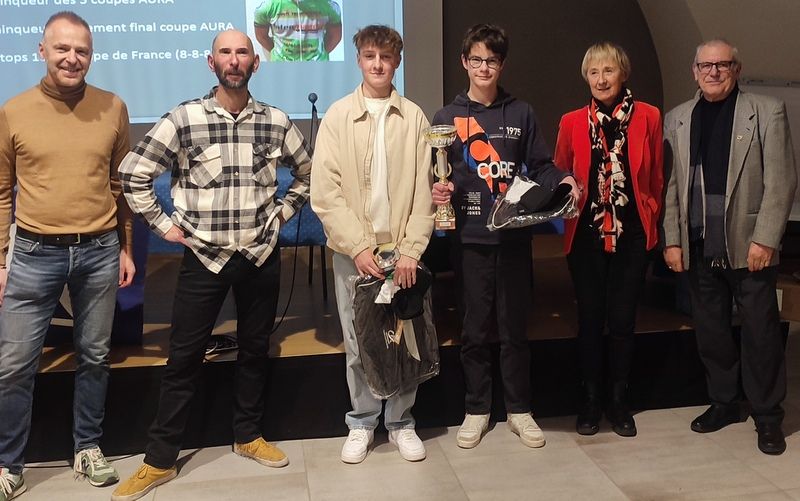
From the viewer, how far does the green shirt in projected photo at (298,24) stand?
4.75 metres

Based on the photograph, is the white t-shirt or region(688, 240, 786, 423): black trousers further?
region(688, 240, 786, 423): black trousers

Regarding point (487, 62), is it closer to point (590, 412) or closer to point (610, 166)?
point (610, 166)

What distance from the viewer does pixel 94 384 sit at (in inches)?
107

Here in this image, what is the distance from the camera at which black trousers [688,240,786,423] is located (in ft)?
9.65

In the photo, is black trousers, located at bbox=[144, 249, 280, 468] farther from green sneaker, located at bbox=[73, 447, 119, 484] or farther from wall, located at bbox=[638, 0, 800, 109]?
wall, located at bbox=[638, 0, 800, 109]

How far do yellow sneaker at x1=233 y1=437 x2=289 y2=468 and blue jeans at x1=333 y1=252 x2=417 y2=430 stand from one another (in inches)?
11.1

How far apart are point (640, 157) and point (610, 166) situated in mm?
110

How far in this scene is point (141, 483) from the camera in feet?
8.71

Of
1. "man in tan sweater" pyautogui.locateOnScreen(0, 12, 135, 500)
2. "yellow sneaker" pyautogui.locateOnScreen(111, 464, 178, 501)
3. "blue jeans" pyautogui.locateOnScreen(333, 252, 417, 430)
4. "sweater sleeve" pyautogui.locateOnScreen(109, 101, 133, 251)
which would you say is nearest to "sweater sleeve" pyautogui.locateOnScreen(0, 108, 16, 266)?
"man in tan sweater" pyautogui.locateOnScreen(0, 12, 135, 500)

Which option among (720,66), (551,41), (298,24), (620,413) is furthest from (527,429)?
(551,41)

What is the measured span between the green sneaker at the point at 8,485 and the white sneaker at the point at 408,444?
1.31 meters

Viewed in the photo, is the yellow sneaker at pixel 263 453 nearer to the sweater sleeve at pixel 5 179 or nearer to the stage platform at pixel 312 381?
the stage platform at pixel 312 381

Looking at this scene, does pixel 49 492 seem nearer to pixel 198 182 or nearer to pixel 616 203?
pixel 198 182

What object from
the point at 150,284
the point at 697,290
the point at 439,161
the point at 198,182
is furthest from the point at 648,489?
the point at 150,284
